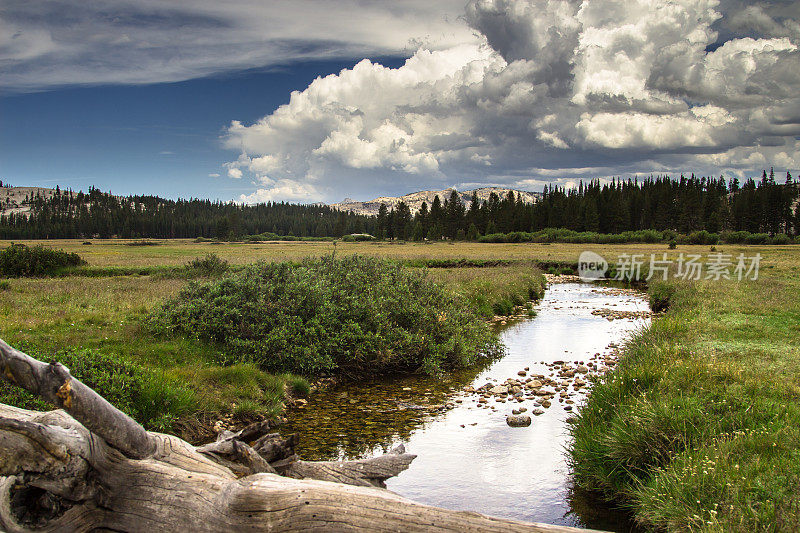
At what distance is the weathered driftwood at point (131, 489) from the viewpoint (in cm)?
415

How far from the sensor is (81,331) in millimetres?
14453

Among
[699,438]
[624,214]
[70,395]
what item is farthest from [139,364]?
[624,214]

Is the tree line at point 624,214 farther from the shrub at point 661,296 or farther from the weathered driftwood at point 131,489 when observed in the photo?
the weathered driftwood at point 131,489

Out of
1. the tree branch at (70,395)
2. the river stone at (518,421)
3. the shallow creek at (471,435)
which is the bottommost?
the shallow creek at (471,435)

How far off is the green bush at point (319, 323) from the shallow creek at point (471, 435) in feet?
2.83

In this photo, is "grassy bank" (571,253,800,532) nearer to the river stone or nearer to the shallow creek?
the shallow creek

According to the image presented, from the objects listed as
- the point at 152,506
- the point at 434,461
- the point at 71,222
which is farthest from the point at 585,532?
the point at 71,222

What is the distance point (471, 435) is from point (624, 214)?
136472 mm

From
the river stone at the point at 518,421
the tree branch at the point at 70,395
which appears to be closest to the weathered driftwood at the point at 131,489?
the tree branch at the point at 70,395

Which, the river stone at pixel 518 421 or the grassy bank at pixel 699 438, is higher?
the grassy bank at pixel 699 438

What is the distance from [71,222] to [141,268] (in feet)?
602

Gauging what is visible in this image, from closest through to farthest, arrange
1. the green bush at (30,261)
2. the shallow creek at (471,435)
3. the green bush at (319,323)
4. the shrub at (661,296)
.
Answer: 1. the shallow creek at (471,435)
2. the green bush at (319,323)
3. the shrub at (661,296)
4. the green bush at (30,261)

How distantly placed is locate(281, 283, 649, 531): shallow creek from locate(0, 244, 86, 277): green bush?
105 feet

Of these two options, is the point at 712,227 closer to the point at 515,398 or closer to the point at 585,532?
the point at 515,398
